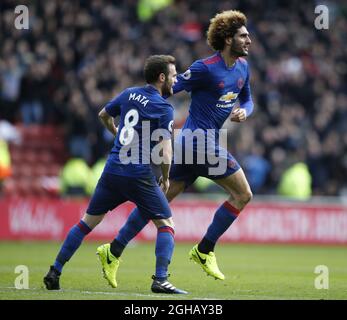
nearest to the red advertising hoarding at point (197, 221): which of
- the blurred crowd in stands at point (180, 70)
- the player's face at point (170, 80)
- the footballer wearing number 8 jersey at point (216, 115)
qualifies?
the blurred crowd in stands at point (180, 70)

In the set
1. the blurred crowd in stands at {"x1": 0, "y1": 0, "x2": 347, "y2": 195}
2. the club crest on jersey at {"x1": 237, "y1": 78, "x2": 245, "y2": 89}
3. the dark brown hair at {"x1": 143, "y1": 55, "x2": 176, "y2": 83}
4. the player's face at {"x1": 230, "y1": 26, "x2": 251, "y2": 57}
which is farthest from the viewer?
the blurred crowd in stands at {"x1": 0, "y1": 0, "x2": 347, "y2": 195}

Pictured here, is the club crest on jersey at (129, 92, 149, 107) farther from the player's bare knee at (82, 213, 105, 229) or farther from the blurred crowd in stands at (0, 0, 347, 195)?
the blurred crowd in stands at (0, 0, 347, 195)

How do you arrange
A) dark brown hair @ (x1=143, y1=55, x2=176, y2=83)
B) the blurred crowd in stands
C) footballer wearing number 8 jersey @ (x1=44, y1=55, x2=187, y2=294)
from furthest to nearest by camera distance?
the blurred crowd in stands → dark brown hair @ (x1=143, y1=55, x2=176, y2=83) → footballer wearing number 8 jersey @ (x1=44, y1=55, x2=187, y2=294)

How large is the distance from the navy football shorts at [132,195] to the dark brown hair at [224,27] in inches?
78.1

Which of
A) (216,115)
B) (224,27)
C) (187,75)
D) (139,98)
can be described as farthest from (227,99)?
(139,98)

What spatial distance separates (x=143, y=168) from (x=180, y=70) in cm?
1282

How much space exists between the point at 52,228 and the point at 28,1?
252 inches

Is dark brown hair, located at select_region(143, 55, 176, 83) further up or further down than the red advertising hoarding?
further up

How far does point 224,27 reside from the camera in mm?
10672

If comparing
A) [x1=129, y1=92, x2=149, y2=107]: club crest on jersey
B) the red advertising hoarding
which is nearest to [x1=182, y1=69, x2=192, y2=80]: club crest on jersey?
[x1=129, y1=92, x2=149, y2=107]: club crest on jersey

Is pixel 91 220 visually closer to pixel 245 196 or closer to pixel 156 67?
pixel 156 67

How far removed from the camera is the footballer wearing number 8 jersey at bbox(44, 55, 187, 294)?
946 centimetres

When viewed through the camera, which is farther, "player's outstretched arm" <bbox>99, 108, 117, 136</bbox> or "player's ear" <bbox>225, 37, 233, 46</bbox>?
"player's ear" <bbox>225, 37, 233, 46</bbox>
